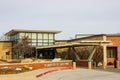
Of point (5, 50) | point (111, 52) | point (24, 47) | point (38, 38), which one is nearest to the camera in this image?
point (111, 52)

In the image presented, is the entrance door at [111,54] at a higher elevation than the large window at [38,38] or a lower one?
lower

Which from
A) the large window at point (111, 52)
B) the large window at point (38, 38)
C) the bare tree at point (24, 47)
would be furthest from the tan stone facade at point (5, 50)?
the large window at point (111, 52)

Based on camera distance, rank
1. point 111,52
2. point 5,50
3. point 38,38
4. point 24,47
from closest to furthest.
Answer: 1. point 111,52
2. point 24,47
3. point 38,38
4. point 5,50

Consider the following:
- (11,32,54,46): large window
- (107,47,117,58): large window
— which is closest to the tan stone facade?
(11,32,54,46): large window

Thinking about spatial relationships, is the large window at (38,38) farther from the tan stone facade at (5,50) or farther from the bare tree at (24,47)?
the tan stone facade at (5,50)

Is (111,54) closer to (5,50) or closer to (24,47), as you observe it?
(24,47)

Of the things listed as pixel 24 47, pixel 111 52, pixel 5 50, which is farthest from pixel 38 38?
pixel 111 52

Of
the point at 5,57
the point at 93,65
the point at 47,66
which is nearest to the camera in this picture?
the point at 47,66

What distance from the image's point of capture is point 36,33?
192 ft

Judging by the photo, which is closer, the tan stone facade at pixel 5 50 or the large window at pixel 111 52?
the large window at pixel 111 52

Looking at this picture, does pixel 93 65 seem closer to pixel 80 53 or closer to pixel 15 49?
pixel 80 53

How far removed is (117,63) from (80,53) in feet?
28.9

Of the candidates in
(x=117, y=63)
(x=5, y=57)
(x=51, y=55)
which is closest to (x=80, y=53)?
(x=117, y=63)

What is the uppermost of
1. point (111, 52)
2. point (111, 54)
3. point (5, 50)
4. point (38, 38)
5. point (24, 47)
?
point (38, 38)
